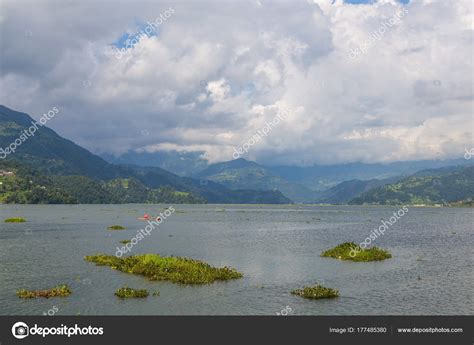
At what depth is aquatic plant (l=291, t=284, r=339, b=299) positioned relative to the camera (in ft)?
167

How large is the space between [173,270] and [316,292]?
21855 mm

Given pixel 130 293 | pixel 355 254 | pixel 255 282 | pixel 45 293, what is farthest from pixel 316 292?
pixel 355 254

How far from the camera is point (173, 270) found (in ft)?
206

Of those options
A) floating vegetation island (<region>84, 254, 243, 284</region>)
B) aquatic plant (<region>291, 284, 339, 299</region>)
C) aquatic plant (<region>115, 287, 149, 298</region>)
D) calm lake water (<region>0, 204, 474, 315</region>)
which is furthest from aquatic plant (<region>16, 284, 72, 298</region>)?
aquatic plant (<region>291, 284, 339, 299</region>)

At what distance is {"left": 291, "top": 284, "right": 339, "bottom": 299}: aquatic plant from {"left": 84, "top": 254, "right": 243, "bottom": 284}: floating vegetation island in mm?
12411

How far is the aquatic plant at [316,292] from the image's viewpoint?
50781mm

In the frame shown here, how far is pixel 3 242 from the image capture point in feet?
335

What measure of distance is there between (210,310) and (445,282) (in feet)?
119

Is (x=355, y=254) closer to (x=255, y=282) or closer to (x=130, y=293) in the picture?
(x=255, y=282)
